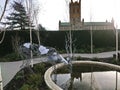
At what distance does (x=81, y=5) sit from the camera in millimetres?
20484

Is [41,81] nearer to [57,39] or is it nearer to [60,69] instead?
[60,69]

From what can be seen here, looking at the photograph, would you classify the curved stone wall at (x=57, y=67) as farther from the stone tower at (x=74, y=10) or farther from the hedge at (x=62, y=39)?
the stone tower at (x=74, y=10)

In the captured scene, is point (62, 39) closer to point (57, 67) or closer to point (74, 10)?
point (74, 10)

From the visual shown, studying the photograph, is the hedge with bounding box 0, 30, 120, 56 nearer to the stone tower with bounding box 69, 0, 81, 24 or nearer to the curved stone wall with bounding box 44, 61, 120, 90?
the stone tower with bounding box 69, 0, 81, 24

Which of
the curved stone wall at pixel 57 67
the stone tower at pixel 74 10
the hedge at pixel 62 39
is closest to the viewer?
the curved stone wall at pixel 57 67

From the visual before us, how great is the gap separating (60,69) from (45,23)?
32.3ft

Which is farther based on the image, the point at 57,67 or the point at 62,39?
the point at 62,39

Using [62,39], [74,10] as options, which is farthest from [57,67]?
[74,10]

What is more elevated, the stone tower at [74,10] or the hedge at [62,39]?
the stone tower at [74,10]

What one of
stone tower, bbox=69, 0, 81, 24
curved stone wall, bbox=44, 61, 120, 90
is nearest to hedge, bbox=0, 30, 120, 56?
stone tower, bbox=69, 0, 81, 24

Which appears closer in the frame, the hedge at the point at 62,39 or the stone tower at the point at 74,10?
the hedge at the point at 62,39

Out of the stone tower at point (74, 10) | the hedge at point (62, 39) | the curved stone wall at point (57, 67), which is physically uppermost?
the stone tower at point (74, 10)

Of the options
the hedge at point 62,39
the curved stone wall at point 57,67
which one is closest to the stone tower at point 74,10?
the hedge at point 62,39

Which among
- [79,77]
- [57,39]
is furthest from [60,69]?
[57,39]
